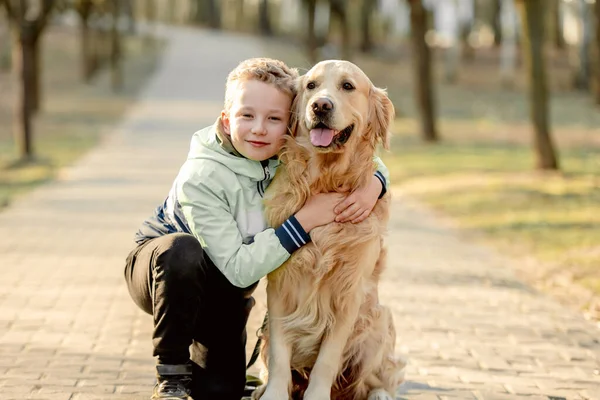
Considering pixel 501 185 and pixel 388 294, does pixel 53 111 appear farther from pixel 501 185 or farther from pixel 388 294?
pixel 388 294

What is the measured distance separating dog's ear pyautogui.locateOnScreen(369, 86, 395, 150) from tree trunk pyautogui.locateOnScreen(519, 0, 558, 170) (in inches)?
460

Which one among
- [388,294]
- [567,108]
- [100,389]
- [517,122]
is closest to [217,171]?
[100,389]

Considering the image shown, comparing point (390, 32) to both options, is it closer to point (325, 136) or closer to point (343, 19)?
point (343, 19)

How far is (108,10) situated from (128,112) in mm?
12540

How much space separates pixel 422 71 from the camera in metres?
22.3

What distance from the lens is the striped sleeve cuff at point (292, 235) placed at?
14.2ft

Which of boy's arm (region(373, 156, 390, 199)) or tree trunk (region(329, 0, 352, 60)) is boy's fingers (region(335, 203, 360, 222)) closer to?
boy's arm (region(373, 156, 390, 199))

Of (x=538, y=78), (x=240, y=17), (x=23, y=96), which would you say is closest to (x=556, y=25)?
(x=240, y=17)

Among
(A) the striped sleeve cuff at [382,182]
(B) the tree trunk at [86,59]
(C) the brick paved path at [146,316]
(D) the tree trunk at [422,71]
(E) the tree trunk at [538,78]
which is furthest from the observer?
(B) the tree trunk at [86,59]

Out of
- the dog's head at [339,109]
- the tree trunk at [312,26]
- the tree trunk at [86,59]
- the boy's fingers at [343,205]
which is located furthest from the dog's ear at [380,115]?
the tree trunk at [86,59]

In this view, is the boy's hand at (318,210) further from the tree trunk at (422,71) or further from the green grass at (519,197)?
the tree trunk at (422,71)

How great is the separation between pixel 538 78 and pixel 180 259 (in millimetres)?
12375

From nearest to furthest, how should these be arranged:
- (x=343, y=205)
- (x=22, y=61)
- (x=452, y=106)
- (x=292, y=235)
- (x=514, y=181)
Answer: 1. (x=292, y=235)
2. (x=343, y=205)
3. (x=514, y=181)
4. (x=22, y=61)
5. (x=452, y=106)

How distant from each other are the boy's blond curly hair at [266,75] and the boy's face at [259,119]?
2 cm
